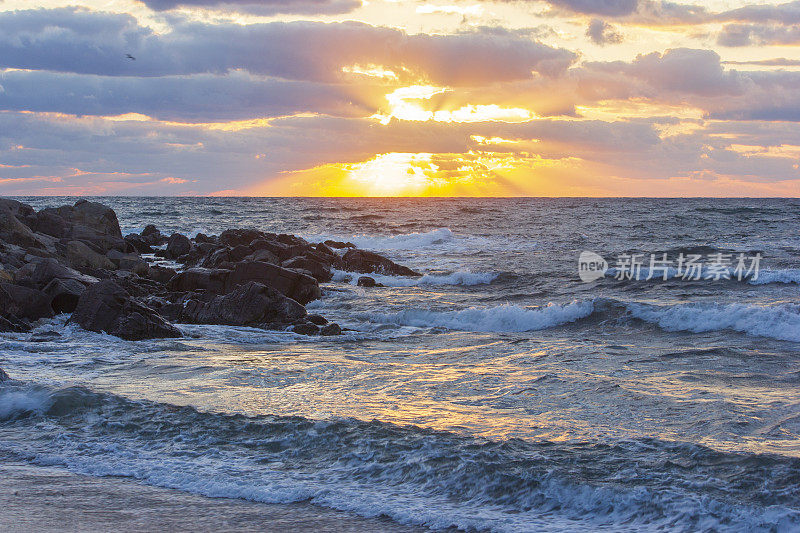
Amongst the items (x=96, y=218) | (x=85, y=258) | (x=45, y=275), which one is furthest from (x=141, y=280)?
(x=96, y=218)

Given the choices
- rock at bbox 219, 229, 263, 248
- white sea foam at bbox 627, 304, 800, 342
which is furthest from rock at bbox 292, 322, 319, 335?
rock at bbox 219, 229, 263, 248

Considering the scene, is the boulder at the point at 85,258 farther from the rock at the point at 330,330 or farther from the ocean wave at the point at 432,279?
the rock at the point at 330,330

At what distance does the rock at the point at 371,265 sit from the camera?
84.2ft

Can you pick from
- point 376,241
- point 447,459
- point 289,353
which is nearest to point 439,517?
point 447,459

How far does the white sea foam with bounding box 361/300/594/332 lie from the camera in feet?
50.3

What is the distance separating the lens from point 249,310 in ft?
47.8

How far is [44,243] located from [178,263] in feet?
19.2

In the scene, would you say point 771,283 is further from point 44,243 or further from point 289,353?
point 44,243

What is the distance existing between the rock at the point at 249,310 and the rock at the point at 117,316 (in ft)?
5.08

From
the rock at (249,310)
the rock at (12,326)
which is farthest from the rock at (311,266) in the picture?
the rock at (12,326)

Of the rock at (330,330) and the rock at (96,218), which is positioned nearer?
the rock at (330,330)

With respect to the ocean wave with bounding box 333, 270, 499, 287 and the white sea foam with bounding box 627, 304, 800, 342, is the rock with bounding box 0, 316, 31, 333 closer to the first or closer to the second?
the ocean wave with bounding box 333, 270, 499, 287

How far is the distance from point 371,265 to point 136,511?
67.0ft

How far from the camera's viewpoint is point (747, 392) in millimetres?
9070
